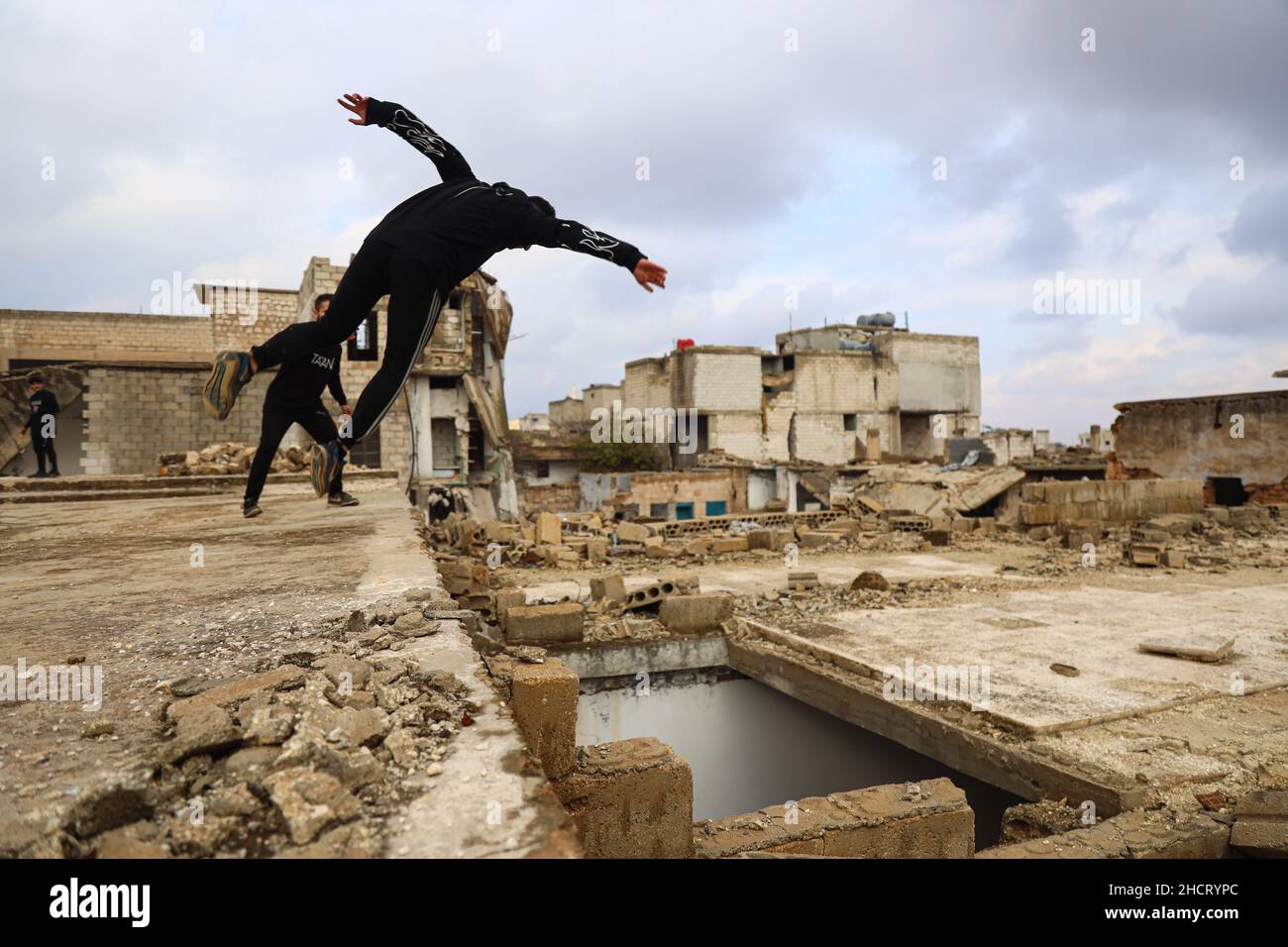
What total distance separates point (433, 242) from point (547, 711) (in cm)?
274

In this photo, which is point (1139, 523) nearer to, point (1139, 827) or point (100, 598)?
point (1139, 827)

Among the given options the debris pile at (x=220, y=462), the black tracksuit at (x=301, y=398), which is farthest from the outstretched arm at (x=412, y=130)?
the debris pile at (x=220, y=462)

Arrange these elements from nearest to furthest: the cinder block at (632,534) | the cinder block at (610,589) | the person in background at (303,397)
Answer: the person in background at (303,397) < the cinder block at (610,589) < the cinder block at (632,534)

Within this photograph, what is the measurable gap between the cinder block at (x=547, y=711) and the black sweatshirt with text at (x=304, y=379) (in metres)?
3.75

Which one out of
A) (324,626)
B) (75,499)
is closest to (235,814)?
(324,626)

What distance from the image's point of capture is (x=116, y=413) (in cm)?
1598

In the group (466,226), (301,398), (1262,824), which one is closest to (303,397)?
(301,398)

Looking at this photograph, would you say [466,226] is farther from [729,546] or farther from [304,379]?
[729,546]

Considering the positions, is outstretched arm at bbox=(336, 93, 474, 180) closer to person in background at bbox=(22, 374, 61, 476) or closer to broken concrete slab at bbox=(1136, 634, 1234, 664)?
broken concrete slab at bbox=(1136, 634, 1234, 664)

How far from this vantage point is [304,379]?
548 centimetres

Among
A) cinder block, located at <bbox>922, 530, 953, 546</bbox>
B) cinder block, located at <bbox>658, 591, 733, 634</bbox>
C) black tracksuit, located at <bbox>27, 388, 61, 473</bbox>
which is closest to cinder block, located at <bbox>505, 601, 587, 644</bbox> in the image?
cinder block, located at <bbox>658, 591, 733, 634</bbox>

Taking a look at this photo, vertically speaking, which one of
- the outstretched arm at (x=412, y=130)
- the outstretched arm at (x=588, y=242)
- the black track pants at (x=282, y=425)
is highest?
the outstretched arm at (x=412, y=130)

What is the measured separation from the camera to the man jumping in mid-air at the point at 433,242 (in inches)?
158

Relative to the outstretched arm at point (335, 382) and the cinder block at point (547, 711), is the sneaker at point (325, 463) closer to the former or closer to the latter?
the outstretched arm at point (335, 382)
